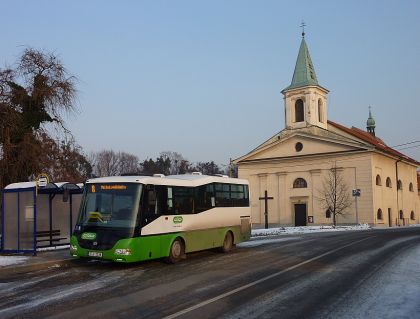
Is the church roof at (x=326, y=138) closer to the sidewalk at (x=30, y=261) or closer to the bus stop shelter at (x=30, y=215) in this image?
the bus stop shelter at (x=30, y=215)

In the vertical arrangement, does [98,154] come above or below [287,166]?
above

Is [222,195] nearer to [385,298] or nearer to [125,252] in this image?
[125,252]

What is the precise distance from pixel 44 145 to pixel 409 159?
56.8 meters

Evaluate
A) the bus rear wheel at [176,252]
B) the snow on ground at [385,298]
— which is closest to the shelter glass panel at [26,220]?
the bus rear wheel at [176,252]

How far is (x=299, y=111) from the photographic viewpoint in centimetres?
6341

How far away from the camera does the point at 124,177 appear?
15.4m

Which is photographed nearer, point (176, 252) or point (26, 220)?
point (176, 252)

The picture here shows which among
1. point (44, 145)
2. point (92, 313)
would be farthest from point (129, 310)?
point (44, 145)

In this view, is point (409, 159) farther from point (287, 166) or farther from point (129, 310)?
point (129, 310)

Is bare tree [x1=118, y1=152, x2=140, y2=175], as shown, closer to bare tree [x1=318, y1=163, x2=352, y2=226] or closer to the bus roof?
bare tree [x1=318, y1=163, x2=352, y2=226]

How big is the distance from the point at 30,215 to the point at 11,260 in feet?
7.19

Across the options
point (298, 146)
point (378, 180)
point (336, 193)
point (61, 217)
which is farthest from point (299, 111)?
point (61, 217)

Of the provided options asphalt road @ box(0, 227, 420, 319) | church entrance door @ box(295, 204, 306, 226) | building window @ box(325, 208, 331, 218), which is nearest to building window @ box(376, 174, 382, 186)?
building window @ box(325, 208, 331, 218)

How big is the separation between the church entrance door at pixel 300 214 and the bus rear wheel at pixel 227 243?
1643 inches
